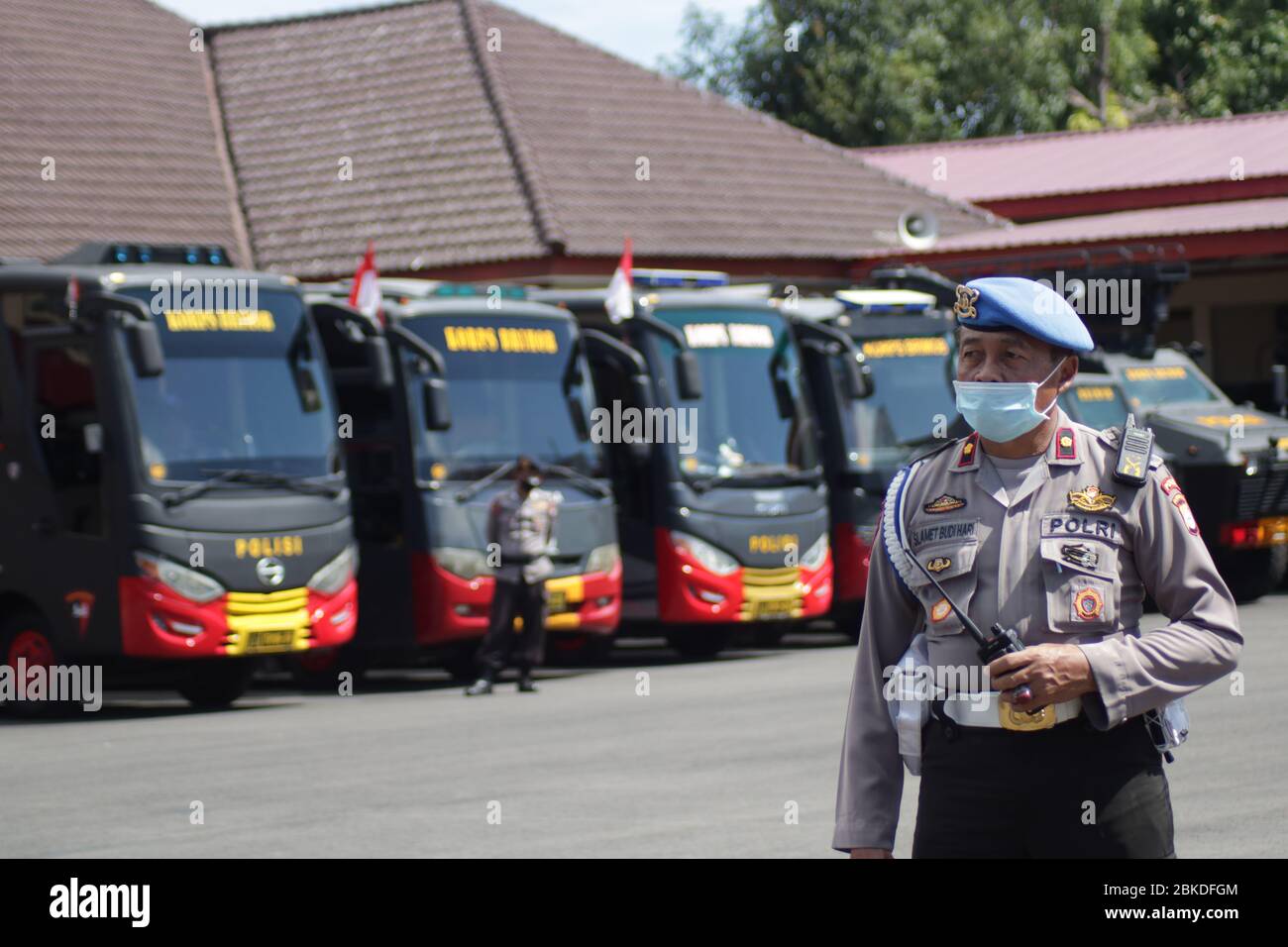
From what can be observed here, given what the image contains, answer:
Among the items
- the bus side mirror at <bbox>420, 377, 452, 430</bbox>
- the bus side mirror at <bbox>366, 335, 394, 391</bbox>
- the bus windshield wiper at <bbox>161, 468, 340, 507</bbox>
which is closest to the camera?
the bus windshield wiper at <bbox>161, 468, 340, 507</bbox>

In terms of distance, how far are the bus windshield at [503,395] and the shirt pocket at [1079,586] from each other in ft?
46.0

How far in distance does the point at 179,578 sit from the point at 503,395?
384 centimetres

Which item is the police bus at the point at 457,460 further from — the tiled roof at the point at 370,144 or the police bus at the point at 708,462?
the tiled roof at the point at 370,144

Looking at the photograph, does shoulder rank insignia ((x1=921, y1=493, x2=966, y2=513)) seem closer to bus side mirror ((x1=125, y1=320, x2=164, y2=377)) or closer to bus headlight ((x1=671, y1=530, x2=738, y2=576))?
bus side mirror ((x1=125, y1=320, x2=164, y2=377))

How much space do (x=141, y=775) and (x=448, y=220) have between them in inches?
679

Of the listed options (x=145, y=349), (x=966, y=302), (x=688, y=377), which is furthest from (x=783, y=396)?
(x=966, y=302)

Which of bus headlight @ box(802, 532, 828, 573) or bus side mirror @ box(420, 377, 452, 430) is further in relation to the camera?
bus headlight @ box(802, 532, 828, 573)

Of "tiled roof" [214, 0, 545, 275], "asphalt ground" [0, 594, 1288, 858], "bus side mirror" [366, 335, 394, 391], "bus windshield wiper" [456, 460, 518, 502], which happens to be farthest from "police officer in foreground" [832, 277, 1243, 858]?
"tiled roof" [214, 0, 545, 275]

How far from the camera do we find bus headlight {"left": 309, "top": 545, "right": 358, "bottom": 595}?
647 inches

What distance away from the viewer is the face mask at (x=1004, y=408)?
414 cm

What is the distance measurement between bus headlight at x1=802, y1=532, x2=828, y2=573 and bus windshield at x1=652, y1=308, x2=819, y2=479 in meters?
0.66

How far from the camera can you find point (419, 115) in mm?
30844

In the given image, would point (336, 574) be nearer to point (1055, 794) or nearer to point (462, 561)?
point (462, 561)
